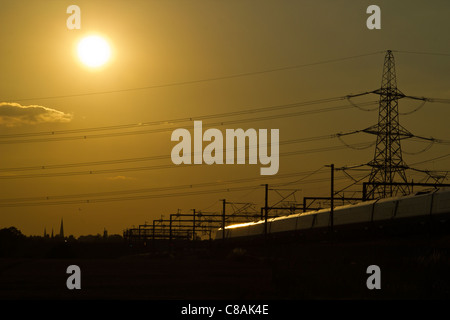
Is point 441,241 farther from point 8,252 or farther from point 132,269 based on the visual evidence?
point 8,252

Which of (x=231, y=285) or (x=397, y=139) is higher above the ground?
(x=397, y=139)

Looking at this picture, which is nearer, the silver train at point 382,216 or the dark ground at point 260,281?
the dark ground at point 260,281

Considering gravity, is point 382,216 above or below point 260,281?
above

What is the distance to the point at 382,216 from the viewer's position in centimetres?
5166

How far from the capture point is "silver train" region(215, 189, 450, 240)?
44.5 m

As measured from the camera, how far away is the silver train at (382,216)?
4447cm

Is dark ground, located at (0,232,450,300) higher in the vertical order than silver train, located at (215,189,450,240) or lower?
lower

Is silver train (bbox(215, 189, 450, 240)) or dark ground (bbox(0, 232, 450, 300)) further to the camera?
silver train (bbox(215, 189, 450, 240))

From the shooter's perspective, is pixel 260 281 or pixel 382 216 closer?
pixel 260 281

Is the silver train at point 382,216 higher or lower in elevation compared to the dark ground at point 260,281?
higher
